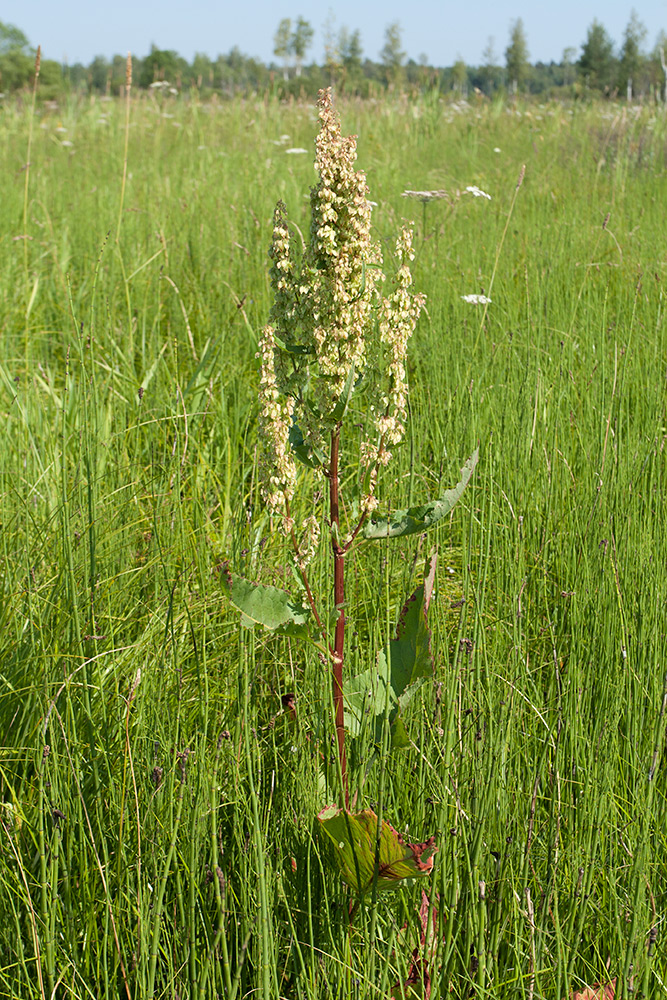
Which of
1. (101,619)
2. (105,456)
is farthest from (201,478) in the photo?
(101,619)

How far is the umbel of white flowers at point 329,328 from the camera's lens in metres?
1.11

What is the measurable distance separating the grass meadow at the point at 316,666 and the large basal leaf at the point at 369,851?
0.15 feet

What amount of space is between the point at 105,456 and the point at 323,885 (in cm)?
140

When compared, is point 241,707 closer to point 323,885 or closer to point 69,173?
point 323,885

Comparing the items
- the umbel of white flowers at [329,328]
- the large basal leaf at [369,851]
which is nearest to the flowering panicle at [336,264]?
the umbel of white flowers at [329,328]

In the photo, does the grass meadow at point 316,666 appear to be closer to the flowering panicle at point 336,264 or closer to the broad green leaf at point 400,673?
the broad green leaf at point 400,673

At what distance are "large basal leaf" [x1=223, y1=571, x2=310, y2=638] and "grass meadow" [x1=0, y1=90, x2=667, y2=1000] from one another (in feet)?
0.31

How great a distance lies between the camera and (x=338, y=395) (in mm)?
1172

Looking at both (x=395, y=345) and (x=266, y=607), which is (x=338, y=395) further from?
(x=266, y=607)

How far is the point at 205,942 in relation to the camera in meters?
1.19

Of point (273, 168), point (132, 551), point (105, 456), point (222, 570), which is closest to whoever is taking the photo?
point (222, 570)

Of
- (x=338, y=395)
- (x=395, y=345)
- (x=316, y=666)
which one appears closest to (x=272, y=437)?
(x=338, y=395)

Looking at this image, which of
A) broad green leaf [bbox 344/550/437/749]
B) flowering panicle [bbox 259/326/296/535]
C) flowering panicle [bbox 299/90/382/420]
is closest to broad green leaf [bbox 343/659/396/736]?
broad green leaf [bbox 344/550/437/749]

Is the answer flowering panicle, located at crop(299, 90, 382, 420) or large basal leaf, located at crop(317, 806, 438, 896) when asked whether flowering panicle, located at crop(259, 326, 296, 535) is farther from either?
large basal leaf, located at crop(317, 806, 438, 896)
